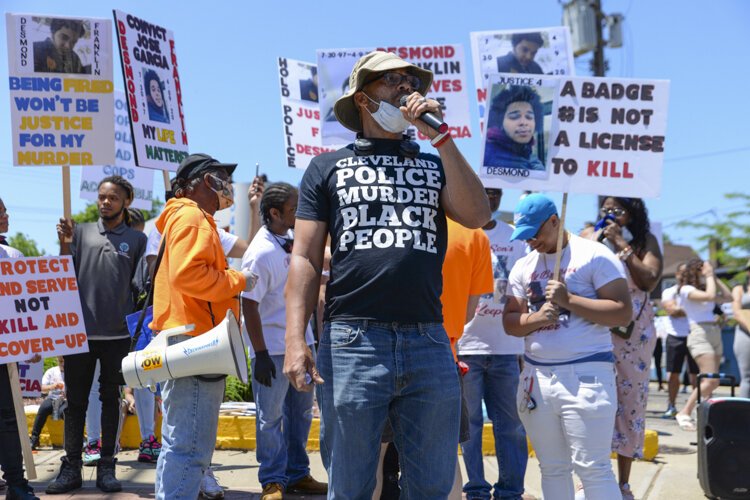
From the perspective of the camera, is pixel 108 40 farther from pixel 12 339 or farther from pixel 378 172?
pixel 378 172

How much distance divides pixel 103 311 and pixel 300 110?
4540 millimetres

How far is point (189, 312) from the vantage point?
421 cm

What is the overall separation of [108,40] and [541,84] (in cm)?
343

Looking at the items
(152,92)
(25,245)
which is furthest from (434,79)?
(25,245)

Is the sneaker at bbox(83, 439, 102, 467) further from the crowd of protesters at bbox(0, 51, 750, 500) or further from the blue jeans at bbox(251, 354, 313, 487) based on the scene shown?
the blue jeans at bbox(251, 354, 313, 487)

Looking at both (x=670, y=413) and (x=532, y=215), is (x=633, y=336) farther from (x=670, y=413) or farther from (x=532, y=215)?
(x=670, y=413)

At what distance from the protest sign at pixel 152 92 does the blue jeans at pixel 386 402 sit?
4004 mm

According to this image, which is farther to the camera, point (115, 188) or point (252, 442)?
point (252, 442)

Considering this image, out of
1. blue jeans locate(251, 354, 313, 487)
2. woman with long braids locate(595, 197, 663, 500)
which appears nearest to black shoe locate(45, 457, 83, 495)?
blue jeans locate(251, 354, 313, 487)

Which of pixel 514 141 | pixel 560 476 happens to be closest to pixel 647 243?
pixel 514 141

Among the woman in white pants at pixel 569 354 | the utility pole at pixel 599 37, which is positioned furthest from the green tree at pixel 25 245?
the woman in white pants at pixel 569 354

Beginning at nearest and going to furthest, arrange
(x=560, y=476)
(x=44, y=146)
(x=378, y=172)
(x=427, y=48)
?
(x=378, y=172) → (x=560, y=476) → (x=44, y=146) → (x=427, y=48)

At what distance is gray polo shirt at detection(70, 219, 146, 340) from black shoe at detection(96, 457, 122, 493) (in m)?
0.81

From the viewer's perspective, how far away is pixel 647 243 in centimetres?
561
